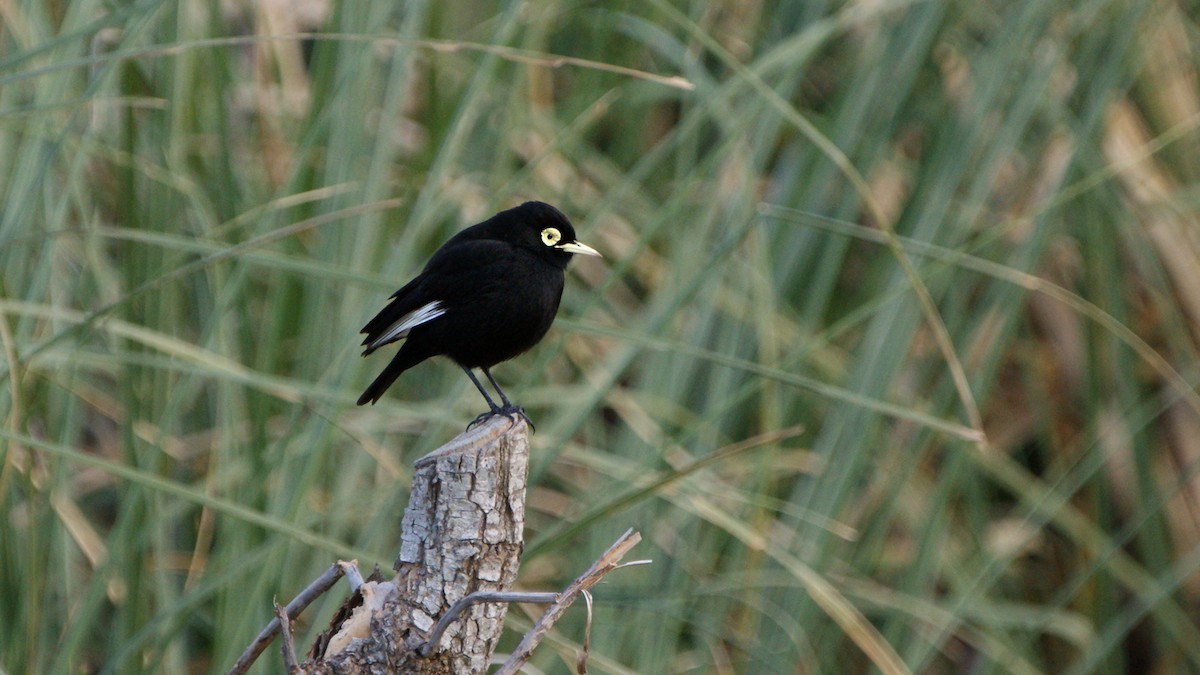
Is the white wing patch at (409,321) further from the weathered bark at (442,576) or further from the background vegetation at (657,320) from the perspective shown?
the weathered bark at (442,576)

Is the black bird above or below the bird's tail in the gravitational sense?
above

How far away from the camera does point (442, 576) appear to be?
1368 millimetres

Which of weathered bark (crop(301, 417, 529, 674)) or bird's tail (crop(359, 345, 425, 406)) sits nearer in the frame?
weathered bark (crop(301, 417, 529, 674))

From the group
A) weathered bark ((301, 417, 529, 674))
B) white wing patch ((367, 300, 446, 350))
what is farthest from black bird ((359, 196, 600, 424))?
weathered bark ((301, 417, 529, 674))

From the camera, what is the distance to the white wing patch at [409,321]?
2.16 meters

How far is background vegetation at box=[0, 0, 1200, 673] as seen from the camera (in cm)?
224

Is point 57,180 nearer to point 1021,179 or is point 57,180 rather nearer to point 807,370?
point 807,370

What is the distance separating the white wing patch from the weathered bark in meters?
0.74

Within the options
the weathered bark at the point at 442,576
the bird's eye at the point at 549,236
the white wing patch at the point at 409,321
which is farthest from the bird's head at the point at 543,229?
the weathered bark at the point at 442,576

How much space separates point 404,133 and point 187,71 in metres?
1.05

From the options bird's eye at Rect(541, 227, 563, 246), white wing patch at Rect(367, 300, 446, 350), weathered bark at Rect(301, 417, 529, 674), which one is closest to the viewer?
weathered bark at Rect(301, 417, 529, 674)

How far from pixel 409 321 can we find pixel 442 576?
863mm

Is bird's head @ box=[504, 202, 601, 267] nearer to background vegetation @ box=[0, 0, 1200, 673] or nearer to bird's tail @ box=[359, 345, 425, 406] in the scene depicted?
background vegetation @ box=[0, 0, 1200, 673]

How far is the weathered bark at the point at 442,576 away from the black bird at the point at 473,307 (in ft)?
2.40
